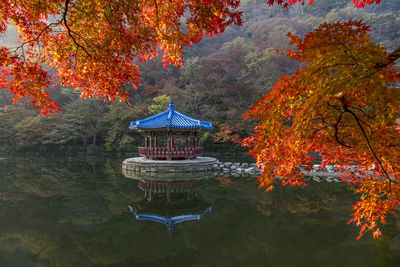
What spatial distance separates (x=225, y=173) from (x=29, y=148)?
2207cm

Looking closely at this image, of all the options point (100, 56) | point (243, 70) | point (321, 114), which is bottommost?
point (321, 114)

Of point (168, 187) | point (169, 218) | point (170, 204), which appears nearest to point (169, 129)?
point (168, 187)

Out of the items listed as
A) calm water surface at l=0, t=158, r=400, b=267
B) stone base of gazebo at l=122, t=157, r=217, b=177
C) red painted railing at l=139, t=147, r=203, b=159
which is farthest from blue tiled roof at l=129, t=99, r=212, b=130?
calm water surface at l=0, t=158, r=400, b=267

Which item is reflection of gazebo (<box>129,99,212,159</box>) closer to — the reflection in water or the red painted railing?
the red painted railing

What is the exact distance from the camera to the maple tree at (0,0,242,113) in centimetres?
284

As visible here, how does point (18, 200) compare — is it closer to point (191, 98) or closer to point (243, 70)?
point (191, 98)

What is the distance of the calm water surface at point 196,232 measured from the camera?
10.9 feet

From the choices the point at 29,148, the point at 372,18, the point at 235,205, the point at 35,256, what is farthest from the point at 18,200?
the point at 372,18

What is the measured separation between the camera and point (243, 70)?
22766mm

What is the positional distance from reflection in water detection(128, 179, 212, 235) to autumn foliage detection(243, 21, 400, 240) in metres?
3.18

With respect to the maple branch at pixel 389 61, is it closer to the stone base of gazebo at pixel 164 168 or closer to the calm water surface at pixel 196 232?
the calm water surface at pixel 196 232

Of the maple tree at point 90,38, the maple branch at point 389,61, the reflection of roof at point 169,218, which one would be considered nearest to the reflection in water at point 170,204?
the reflection of roof at point 169,218

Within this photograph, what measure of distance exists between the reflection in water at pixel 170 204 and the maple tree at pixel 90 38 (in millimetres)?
2902

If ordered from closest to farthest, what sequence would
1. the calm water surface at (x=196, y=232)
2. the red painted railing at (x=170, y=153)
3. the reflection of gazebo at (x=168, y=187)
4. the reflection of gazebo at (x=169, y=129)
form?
the calm water surface at (x=196, y=232) → the reflection of gazebo at (x=168, y=187) → the reflection of gazebo at (x=169, y=129) → the red painted railing at (x=170, y=153)
